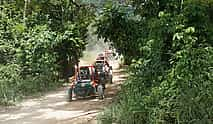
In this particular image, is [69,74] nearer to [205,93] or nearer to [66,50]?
[66,50]

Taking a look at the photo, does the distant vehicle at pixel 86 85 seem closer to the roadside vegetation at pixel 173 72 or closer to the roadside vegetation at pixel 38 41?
the roadside vegetation at pixel 38 41

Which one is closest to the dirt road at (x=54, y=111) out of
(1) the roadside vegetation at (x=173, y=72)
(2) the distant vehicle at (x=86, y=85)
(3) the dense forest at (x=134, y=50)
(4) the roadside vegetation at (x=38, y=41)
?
(2) the distant vehicle at (x=86, y=85)

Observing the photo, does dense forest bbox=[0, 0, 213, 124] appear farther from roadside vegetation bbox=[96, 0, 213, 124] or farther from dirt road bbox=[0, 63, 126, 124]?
dirt road bbox=[0, 63, 126, 124]

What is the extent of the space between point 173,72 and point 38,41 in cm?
1155

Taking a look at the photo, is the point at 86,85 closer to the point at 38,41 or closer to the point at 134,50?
the point at 134,50

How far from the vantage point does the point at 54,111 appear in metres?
13.5

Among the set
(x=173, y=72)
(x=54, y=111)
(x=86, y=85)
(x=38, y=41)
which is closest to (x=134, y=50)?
(x=86, y=85)

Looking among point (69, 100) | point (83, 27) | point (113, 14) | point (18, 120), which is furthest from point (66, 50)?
point (18, 120)

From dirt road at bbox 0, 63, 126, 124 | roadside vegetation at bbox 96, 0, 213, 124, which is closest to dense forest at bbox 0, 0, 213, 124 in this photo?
roadside vegetation at bbox 96, 0, 213, 124

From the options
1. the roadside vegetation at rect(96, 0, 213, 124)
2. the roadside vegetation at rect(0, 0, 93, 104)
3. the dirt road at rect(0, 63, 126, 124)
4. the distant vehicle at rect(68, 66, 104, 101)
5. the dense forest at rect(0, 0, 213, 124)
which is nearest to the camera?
the roadside vegetation at rect(96, 0, 213, 124)

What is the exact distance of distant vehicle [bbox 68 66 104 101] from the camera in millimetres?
14789

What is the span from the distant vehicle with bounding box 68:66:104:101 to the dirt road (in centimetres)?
26

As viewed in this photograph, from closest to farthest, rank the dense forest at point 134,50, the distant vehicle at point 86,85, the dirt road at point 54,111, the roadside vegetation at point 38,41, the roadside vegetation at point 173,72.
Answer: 1. the roadside vegetation at point 173,72
2. the dense forest at point 134,50
3. the dirt road at point 54,111
4. the distant vehicle at point 86,85
5. the roadside vegetation at point 38,41

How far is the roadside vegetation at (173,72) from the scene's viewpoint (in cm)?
789
